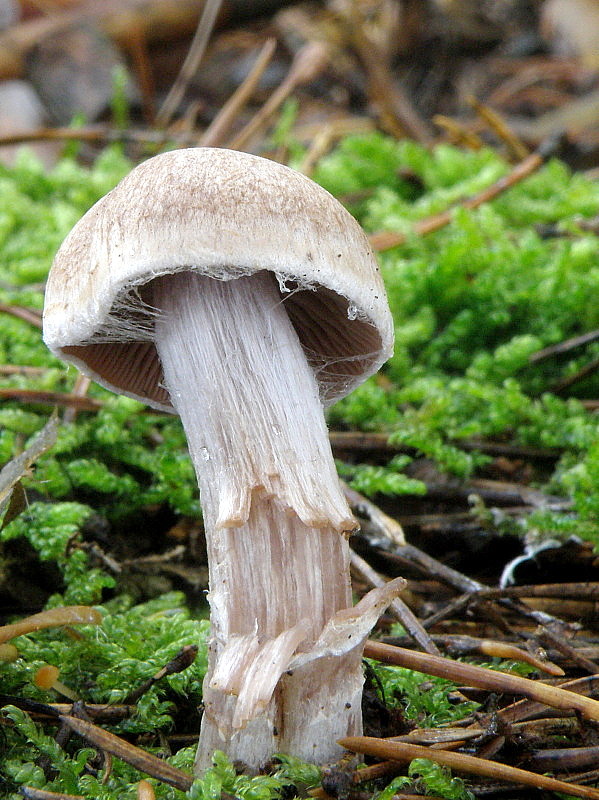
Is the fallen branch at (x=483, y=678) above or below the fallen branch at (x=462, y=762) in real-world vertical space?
above

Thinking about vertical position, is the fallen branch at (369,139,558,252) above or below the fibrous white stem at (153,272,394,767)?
above

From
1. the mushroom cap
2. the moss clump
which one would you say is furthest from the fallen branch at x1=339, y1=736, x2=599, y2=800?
the mushroom cap

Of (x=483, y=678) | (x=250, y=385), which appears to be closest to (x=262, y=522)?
(x=250, y=385)

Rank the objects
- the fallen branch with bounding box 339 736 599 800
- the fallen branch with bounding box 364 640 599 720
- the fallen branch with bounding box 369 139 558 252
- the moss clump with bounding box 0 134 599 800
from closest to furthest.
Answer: the fallen branch with bounding box 339 736 599 800 → the fallen branch with bounding box 364 640 599 720 → the moss clump with bounding box 0 134 599 800 → the fallen branch with bounding box 369 139 558 252

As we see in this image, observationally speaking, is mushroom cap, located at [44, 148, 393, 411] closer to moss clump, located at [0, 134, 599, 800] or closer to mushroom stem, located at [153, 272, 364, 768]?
mushroom stem, located at [153, 272, 364, 768]

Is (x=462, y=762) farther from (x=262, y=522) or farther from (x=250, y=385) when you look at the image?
(x=250, y=385)

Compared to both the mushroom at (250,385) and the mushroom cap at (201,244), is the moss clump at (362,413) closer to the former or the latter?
the mushroom at (250,385)

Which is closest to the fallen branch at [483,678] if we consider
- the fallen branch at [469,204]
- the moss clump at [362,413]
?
the moss clump at [362,413]

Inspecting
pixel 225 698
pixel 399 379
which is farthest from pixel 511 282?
pixel 225 698

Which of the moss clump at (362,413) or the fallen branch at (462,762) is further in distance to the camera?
the moss clump at (362,413)
